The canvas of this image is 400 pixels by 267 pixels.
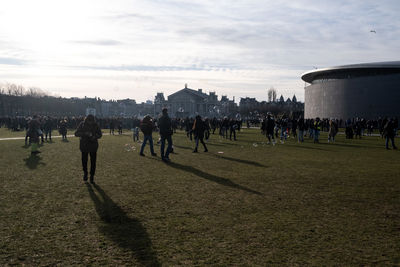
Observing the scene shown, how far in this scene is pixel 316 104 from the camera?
66812mm

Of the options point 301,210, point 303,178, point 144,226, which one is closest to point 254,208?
point 301,210

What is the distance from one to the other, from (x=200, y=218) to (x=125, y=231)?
135 cm

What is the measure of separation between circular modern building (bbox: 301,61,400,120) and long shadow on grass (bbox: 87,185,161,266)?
190 ft

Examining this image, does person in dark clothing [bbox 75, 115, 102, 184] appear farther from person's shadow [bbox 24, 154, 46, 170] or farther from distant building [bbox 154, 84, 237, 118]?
distant building [bbox 154, 84, 237, 118]

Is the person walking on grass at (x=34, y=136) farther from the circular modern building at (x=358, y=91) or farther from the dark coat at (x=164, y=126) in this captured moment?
the circular modern building at (x=358, y=91)

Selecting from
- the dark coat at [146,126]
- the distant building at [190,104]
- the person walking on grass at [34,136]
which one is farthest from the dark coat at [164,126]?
the distant building at [190,104]

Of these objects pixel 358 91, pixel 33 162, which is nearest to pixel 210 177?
pixel 33 162

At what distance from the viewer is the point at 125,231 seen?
5.45 metres

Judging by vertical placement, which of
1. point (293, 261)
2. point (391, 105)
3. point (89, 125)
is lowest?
point (293, 261)

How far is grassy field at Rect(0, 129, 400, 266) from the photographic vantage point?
4520mm

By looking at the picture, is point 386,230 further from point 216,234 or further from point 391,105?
point 391,105

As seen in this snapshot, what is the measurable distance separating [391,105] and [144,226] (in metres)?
58.5

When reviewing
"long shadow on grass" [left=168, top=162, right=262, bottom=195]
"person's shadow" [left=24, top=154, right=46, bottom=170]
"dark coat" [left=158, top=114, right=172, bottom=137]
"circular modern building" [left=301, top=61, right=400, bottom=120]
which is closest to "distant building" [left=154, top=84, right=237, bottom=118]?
"circular modern building" [left=301, top=61, right=400, bottom=120]

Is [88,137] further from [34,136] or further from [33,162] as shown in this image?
[34,136]
